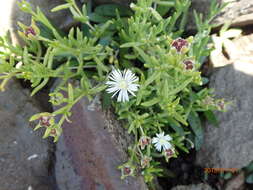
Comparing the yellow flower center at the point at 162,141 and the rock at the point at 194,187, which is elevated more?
the yellow flower center at the point at 162,141

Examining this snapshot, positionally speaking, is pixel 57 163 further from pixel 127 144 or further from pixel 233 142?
pixel 233 142

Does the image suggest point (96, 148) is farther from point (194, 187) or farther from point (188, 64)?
point (188, 64)

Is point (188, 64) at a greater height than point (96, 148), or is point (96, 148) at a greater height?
point (188, 64)

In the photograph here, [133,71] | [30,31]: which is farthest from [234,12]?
[30,31]

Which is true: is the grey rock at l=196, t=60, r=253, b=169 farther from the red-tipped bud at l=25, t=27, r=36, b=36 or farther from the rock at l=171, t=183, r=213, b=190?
the red-tipped bud at l=25, t=27, r=36, b=36

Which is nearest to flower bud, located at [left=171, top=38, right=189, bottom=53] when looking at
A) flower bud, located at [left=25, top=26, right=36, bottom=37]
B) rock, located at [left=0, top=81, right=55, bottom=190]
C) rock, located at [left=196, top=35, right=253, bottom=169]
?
flower bud, located at [left=25, top=26, right=36, bottom=37]

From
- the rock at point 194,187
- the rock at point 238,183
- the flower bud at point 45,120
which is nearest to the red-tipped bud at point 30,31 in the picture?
the flower bud at point 45,120
